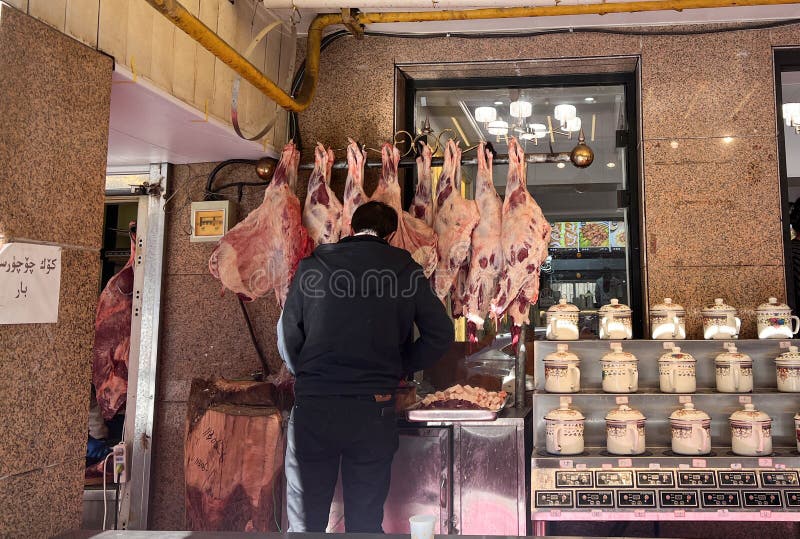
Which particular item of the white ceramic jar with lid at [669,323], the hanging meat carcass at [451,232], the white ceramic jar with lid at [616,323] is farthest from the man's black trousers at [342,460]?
the white ceramic jar with lid at [669,323]

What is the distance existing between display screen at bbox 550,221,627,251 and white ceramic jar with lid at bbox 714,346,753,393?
1225mm

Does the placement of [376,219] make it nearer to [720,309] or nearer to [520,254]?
[520,254]

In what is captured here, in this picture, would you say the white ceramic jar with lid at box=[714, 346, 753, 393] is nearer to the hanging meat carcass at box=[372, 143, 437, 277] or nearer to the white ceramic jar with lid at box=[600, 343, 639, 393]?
the white ceramic jar with lid at box=[600, 343, 639, 393]

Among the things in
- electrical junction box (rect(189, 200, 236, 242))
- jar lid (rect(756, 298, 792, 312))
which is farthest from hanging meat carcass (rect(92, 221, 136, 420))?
jar lid (rect(756, 298, 792, 312))

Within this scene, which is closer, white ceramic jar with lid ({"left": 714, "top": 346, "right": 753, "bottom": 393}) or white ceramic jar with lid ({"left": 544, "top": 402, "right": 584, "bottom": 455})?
white ceramic jar with lid ({"left": 544, "top": 402, "right": 584, "bottom": 455})

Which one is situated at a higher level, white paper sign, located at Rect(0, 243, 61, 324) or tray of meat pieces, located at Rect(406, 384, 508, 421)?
white paper sign, located at Rect(0, 243, 61, 324)

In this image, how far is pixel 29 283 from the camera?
212 cm

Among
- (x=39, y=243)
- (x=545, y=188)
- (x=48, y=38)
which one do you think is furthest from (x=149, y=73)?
(x=545, y=188)

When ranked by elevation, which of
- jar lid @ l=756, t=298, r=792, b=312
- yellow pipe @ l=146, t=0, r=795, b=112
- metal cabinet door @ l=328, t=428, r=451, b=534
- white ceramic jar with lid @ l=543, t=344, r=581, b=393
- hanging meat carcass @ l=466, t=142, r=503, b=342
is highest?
yellow pipe @ l=146, t=0, r=795, b=112

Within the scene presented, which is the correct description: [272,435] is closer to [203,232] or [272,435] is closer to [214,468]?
[214,468]

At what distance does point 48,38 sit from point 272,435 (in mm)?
2199

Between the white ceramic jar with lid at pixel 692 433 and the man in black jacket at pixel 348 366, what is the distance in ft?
4.03

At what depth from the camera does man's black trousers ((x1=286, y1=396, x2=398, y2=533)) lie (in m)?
3.08

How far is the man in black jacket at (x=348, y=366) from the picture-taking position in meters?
3.10
